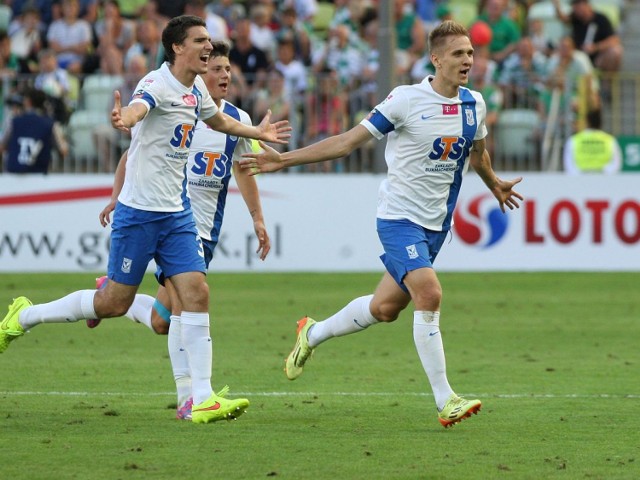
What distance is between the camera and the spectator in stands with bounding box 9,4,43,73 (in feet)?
73.1

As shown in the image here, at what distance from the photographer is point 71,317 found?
28.1ft

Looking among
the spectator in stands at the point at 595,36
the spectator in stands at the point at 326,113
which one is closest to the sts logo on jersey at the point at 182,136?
the spectator in stands at the point at 326,113

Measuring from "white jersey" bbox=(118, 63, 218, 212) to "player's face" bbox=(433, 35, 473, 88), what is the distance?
150 centimetres

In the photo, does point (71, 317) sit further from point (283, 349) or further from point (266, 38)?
point (266, 38)

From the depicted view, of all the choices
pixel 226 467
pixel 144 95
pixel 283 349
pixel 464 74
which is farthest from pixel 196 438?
pixel 283 349

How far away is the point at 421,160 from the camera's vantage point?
857 centimetres

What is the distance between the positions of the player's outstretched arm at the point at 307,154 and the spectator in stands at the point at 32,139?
1088cm

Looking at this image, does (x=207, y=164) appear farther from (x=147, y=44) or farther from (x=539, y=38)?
(x=539, y=38)

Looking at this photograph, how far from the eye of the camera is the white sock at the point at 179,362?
27.9ft

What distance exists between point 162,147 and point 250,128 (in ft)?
2.24

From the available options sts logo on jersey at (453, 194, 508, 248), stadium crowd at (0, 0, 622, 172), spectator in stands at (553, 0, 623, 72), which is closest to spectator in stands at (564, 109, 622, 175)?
stadium crowd at (0, 0, 622, 172)

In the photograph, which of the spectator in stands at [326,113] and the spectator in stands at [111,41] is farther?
the spectator in stands at [111,41]

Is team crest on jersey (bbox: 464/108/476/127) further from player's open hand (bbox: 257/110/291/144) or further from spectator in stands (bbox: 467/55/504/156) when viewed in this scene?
spectator in stands (bbox: 467/55/504/156)

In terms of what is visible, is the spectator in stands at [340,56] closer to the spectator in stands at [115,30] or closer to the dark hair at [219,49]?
the spectator in stands at [115,30]
